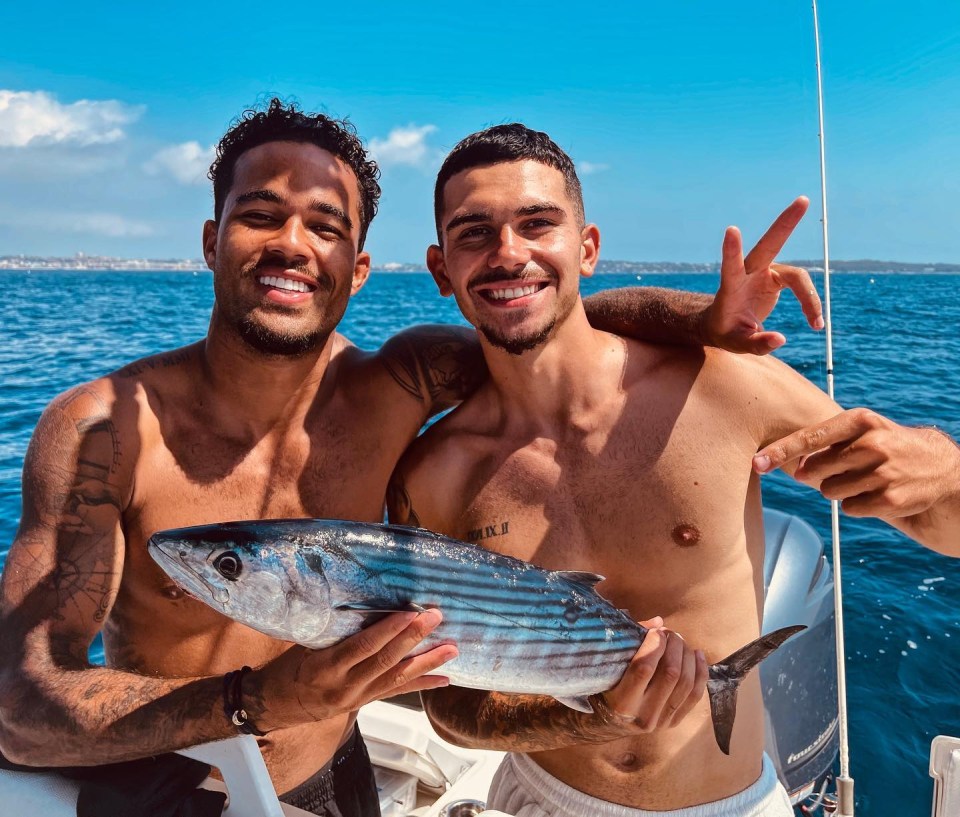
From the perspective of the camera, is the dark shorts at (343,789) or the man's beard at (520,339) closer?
the man's beard at (520,339)

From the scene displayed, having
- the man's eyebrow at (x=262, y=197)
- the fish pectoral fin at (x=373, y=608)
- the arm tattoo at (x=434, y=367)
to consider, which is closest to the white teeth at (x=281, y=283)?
the man's eyebrow at (x=262, y=197)

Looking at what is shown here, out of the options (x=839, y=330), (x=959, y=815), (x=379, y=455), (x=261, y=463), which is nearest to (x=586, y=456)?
(x=379, y=455)

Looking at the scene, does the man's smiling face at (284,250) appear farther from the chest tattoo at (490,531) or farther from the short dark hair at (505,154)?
the chest tattoo at (490,531)

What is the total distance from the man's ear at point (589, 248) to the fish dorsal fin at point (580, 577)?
1172 millimetres

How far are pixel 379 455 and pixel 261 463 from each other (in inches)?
16.4

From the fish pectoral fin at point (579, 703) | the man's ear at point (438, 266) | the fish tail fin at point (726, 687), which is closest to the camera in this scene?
the fish pectoral fin at point (579, 703)

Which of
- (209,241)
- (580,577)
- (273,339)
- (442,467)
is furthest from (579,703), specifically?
(209,241)

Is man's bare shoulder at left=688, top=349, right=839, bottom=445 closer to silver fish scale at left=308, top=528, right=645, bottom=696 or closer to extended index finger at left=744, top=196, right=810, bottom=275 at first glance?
extended index finger at left=744, top=196, right=810, bottom=275

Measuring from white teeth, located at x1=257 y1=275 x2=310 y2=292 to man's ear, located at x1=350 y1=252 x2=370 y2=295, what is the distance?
330mm

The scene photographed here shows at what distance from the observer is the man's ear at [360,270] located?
2.96 m

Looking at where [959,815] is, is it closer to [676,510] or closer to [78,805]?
[676,510]

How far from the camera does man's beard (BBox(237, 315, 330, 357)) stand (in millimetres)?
2590

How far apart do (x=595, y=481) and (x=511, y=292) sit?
70cm

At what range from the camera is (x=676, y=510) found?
2.49 metres
